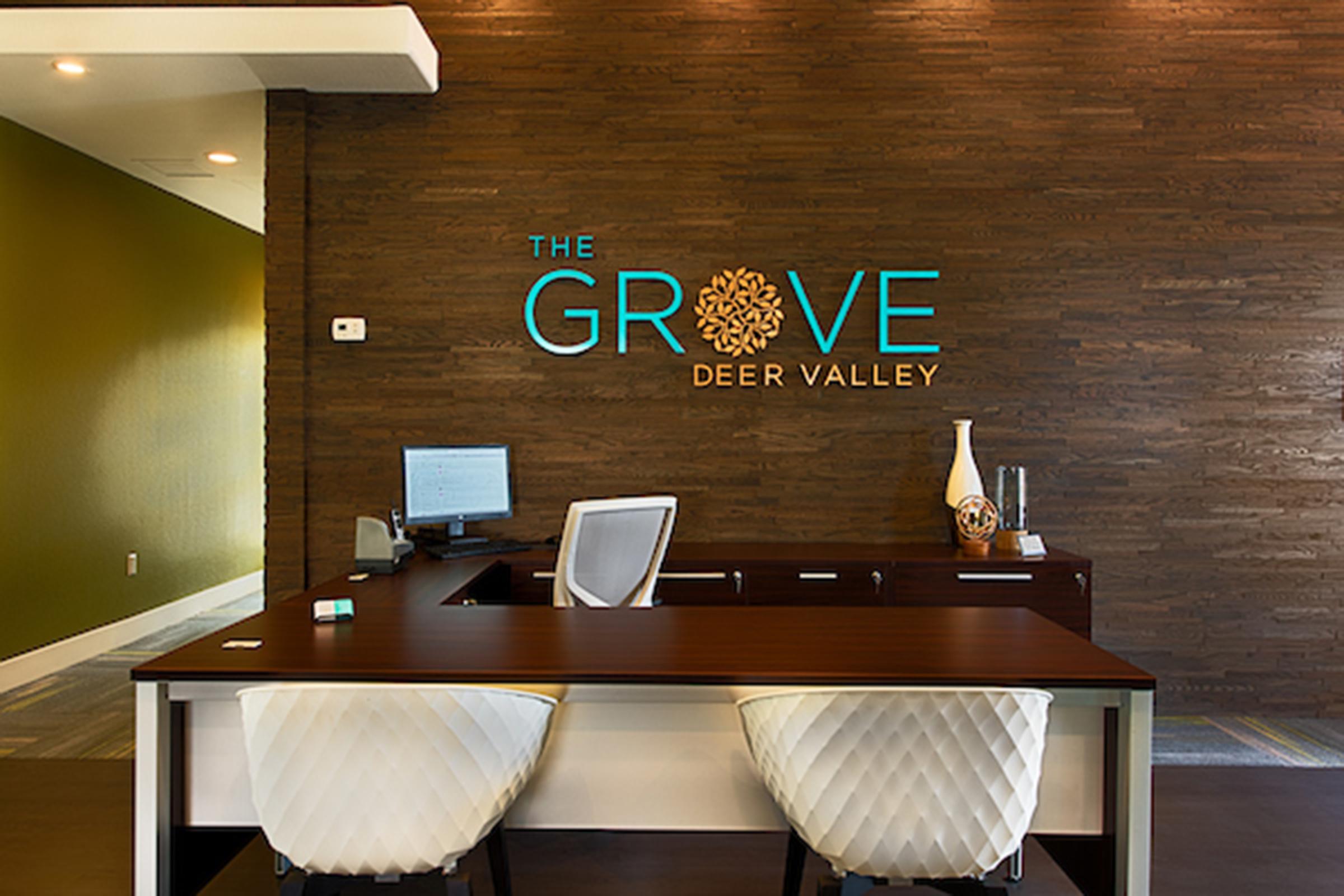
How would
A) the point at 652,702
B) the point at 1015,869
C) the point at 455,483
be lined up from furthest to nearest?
the point at 455,483, the point at 1015,869, the point at 652,702

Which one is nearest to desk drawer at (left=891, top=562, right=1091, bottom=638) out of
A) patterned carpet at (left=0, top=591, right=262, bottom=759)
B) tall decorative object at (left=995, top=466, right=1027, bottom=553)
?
tall decorative object at (left=995, top=466, right=1027, bottom=553)

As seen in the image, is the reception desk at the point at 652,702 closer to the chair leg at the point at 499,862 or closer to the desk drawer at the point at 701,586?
the chair leg at the point at 499,862

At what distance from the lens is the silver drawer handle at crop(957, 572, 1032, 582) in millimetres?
4137

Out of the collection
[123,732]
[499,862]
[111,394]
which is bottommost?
[123,732]

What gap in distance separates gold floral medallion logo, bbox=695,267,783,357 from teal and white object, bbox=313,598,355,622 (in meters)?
2.41

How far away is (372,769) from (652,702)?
64 centimetres

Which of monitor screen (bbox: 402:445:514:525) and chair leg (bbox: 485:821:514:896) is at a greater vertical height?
monitor screen (bbox: 402:445:514:525)

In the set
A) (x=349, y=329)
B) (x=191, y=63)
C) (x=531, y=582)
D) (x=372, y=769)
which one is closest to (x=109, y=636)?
(x=349, y=329)

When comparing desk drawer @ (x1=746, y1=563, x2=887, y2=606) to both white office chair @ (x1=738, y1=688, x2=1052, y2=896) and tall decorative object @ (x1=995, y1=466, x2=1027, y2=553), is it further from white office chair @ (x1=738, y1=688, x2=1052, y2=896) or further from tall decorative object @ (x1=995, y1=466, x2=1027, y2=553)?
white office chair @ (x1=738, y1=688, x2=1052, y2=896)

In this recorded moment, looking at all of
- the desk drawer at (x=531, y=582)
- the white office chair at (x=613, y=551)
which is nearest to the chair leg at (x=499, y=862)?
the white office chair at (x=613, y=551)

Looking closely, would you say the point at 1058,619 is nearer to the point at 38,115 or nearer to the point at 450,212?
the point at 450,212

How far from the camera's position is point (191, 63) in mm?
4156

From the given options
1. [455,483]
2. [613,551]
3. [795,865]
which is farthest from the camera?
[455,483]

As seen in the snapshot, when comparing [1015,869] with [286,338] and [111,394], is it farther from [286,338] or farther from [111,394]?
[111,394]
